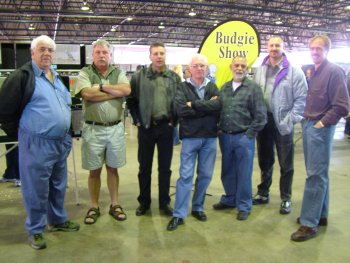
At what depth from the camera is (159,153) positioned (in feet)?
10.4

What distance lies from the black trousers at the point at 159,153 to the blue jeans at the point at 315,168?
46.2 inches

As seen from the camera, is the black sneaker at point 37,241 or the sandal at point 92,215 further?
the sandal at point 92,215

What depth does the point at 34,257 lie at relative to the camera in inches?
97.5

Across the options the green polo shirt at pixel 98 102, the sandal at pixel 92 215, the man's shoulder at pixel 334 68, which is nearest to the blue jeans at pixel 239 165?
the man's shoulder at pixel 334 68

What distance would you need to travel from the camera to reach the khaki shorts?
2951 mm

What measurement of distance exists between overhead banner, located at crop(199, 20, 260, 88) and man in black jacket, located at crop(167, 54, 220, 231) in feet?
2.56

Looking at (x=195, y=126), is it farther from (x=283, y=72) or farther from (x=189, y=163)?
(x=283, y=72)

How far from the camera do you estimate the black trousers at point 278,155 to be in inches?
128

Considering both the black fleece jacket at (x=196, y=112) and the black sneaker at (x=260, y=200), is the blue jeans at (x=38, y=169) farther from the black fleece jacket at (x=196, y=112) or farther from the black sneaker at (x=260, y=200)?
the black sneaker at (x=260, y=200)

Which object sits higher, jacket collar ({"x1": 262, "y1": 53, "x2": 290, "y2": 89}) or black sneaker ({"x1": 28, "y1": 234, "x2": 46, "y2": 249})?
jacket collar ({"x1": 262, "y1": 53, "x2": 290, "y2": 89})

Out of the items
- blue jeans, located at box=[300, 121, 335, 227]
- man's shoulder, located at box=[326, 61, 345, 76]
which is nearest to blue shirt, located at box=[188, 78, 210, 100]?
blue jeans, located at box=[300, 121, 335, 227]

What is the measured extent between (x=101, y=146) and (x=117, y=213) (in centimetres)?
66

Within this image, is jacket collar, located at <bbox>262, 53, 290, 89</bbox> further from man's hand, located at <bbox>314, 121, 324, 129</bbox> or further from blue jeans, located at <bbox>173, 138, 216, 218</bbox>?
blue jeans, located at <bbox>173, 138, 216, 218</bbox>

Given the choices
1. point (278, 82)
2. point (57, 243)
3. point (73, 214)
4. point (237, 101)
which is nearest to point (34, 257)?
point (57, 243)
